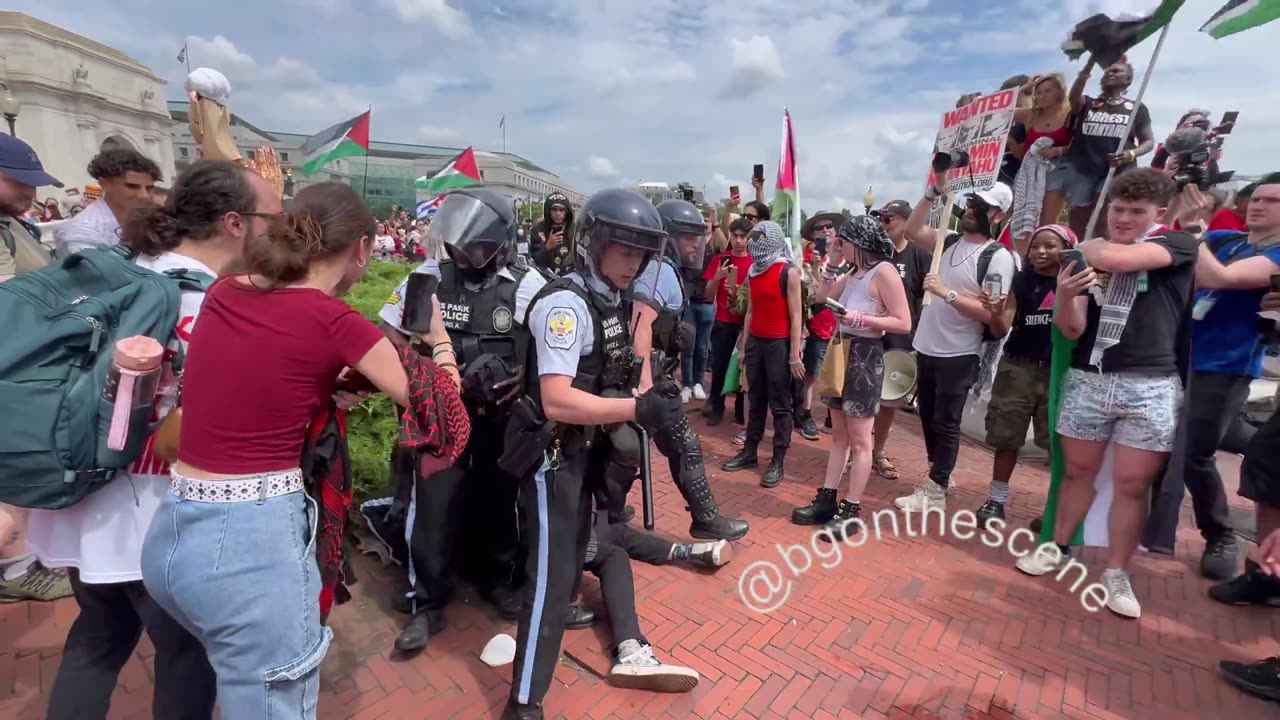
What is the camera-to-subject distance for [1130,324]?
10.6 ft

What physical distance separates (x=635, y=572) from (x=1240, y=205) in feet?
18.3

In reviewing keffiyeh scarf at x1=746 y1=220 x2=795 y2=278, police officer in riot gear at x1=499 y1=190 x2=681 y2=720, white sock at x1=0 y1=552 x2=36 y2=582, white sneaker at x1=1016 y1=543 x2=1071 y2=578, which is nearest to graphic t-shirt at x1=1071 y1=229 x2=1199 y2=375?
white sneaker at x1=1016 y1=543 x2=1071 y2=578

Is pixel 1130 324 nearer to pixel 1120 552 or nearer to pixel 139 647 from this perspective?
pixel 1120 552

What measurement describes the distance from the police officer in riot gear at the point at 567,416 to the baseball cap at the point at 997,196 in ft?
9.48

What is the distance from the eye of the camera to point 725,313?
661cm

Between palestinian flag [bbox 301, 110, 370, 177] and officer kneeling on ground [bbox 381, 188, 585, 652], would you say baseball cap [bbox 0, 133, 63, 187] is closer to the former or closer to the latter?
officer kneeling on ground [bbox 381, 188, 585, 652]

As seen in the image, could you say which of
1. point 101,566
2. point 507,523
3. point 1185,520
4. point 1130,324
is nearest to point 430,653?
point 507,523

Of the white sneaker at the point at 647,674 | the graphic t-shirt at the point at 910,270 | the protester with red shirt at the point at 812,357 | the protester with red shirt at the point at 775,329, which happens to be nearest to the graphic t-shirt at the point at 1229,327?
the graphic t-shirt at the point at 910,270

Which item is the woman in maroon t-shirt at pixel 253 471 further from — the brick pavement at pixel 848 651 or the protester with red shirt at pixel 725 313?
the protester with red shirt at pixel 725 313

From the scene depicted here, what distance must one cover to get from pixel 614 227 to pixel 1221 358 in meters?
3.79

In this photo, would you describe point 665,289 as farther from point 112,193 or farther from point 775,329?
point 112,193

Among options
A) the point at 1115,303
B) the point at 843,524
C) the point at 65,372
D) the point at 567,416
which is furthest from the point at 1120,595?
the point at 65,372

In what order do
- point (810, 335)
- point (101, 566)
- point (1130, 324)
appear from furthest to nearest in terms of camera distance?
point (810, 335), point (1130, 324), point (101, 566)

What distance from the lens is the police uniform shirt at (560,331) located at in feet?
6.74
